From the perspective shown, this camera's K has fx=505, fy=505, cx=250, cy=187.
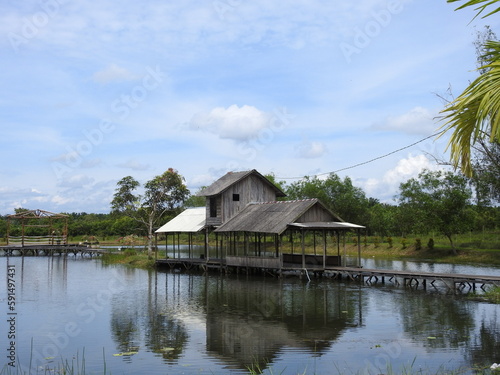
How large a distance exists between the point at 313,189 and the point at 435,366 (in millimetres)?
53411

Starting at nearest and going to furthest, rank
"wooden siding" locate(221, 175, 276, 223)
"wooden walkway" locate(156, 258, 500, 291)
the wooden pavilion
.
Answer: "wooden walkway" locate(156, 258, 500, 291)
"wooden siding" locate(221, 175, 276, 223)
the wooden pavilion

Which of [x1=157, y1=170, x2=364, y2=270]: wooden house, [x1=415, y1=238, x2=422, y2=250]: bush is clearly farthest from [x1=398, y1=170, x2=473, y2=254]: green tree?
[x1=157, y1=170, x2=364, y2=270]: wooden house

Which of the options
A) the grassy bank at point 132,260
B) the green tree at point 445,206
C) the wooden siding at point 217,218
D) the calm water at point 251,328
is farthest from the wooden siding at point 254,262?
the green tree at point 445,206

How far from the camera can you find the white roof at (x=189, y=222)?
3902 cm

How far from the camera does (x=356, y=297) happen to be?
23656 mm

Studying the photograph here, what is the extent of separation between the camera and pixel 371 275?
1124 inches

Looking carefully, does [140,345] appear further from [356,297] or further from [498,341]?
[356,297]

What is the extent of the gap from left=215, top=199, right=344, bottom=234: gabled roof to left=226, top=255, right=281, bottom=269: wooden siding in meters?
2.02

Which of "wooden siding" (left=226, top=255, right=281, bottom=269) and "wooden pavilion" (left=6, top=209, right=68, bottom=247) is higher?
"wooden pavilion" (left=6, top=209, right=68, bottom=247)

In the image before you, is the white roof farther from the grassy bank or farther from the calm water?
the calm water

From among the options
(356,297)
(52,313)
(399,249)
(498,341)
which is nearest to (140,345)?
(52,313)

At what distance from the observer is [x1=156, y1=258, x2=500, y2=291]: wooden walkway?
2469 centimetres

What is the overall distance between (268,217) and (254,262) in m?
3.08

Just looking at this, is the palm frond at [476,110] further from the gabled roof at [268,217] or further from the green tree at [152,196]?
the green tree at [152,196]
